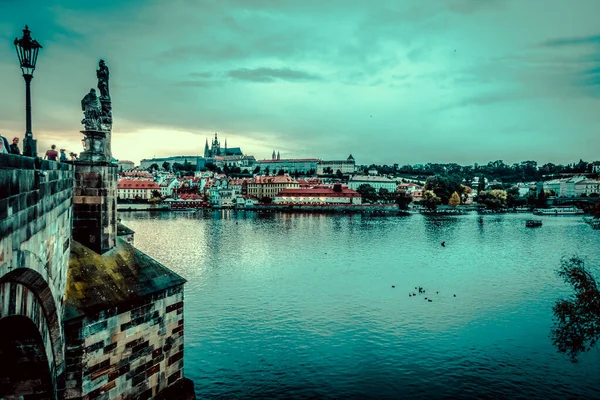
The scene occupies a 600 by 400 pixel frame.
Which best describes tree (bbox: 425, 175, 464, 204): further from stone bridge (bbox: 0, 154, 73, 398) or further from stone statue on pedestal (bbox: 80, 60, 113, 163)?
stone bridge (bbox: 0, 154, 73, 398)

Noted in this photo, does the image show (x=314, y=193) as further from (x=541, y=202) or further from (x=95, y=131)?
(x=95, y=131)

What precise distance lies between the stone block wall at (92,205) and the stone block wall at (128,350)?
88.0 inches

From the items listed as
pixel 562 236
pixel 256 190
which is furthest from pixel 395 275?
pixel 256 190

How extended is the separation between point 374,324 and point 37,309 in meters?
21.3

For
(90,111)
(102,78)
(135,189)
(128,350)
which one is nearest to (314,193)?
(135,189)

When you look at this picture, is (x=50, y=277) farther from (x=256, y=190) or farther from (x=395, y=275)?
(x=256, y=190)

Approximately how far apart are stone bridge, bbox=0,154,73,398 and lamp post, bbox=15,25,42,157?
675 mm

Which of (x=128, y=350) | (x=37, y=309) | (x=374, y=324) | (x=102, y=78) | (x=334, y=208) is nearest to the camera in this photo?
(x=37, y=309)

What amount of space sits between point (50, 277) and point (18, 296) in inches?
73.3

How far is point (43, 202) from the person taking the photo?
795cm

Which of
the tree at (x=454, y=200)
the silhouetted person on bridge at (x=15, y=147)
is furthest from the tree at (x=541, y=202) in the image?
the silhouetted person on bridge at (x=15, y=147)

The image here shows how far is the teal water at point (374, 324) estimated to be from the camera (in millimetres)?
19625

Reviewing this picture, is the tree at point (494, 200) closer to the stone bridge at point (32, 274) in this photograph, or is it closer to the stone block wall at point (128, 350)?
the stone block wall at point (128, 350)

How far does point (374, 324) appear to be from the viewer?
2716cm
